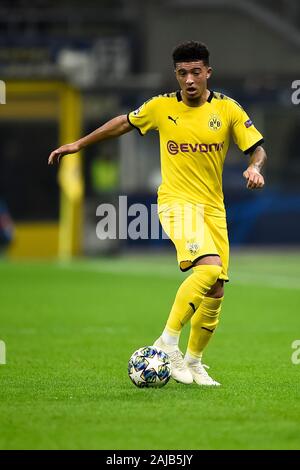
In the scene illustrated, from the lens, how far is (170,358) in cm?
888

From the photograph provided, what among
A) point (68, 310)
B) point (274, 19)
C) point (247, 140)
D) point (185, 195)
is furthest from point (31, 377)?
point (274, 19)

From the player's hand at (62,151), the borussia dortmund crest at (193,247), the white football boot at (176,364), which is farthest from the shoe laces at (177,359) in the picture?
the player's hand at (62,151)

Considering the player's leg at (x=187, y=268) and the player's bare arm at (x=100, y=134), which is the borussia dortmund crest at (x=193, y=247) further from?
the player's bare arm at (x=100, y=134)

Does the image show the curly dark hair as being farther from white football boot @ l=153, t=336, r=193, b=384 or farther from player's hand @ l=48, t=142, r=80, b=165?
white football boot @ l=153, t=336, r=193, b=384

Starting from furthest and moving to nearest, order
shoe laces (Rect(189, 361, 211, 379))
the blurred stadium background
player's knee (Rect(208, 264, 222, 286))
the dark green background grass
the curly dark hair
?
1. the blurred stadium background
2. shoe laces (Rect(189, 361, 211, 379))
3. the curly dark hair
4. player's knee (Rect(208, 264, 222, 286))
5. the dark green background grass

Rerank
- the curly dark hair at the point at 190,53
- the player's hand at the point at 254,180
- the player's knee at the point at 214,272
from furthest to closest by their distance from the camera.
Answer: the curly dark hair at the point at 190,53 → the player's knee at the point at 214,272 → the player's hand at the point at 254,180

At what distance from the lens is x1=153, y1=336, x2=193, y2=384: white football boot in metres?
8.91

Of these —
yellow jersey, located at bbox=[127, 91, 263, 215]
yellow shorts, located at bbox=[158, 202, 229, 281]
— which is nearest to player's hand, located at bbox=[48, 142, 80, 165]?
yellow jersey, located at bbox=[127, 91, 263, 215]

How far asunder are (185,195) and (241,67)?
22516mm

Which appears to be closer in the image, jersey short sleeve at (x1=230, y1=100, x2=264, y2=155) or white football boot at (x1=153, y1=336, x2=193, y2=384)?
white football boot at (x1=153, y1=336, x2=193, y2=384)

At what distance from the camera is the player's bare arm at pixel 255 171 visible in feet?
28.2

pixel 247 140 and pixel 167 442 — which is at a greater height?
pixel 247 140

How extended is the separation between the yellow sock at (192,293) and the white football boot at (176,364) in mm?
127

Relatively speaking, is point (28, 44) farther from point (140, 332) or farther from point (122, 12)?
point (140, 332)
